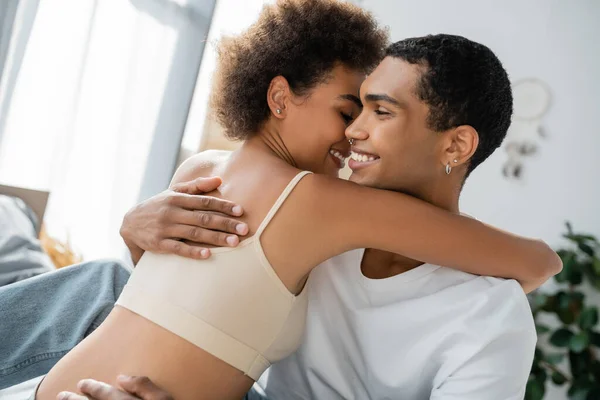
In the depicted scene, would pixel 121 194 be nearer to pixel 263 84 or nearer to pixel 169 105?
pixel 169 105

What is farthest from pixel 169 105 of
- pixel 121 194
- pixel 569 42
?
pixel 569 42

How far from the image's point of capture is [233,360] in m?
1.27

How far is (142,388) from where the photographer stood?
1.14 metres

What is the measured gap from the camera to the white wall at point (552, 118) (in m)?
4.23

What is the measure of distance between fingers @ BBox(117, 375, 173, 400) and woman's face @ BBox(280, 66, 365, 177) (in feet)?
2.16

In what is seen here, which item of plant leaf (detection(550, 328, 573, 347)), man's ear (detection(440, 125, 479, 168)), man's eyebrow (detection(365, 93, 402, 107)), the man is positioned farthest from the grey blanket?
plant leaf (detection(550, 328, 573, 347))

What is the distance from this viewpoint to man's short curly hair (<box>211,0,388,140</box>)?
1515 millimetres

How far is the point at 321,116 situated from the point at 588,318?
309cm

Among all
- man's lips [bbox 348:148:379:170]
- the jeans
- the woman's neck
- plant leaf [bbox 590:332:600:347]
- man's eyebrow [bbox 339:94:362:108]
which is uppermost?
man's eyebrow [bbox 339:94:362:108]

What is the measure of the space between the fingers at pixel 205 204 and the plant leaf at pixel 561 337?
3292 millimetres

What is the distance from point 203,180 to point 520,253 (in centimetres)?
77

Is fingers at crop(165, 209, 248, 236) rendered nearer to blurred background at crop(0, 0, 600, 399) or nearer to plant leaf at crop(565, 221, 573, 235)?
blurred background at crop(0, 0, 600, 399)

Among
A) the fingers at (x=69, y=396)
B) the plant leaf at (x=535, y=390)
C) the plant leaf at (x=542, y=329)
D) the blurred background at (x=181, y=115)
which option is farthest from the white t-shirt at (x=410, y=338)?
the plant leaf at (x=542, y=329)

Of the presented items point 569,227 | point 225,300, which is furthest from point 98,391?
point 569,227
